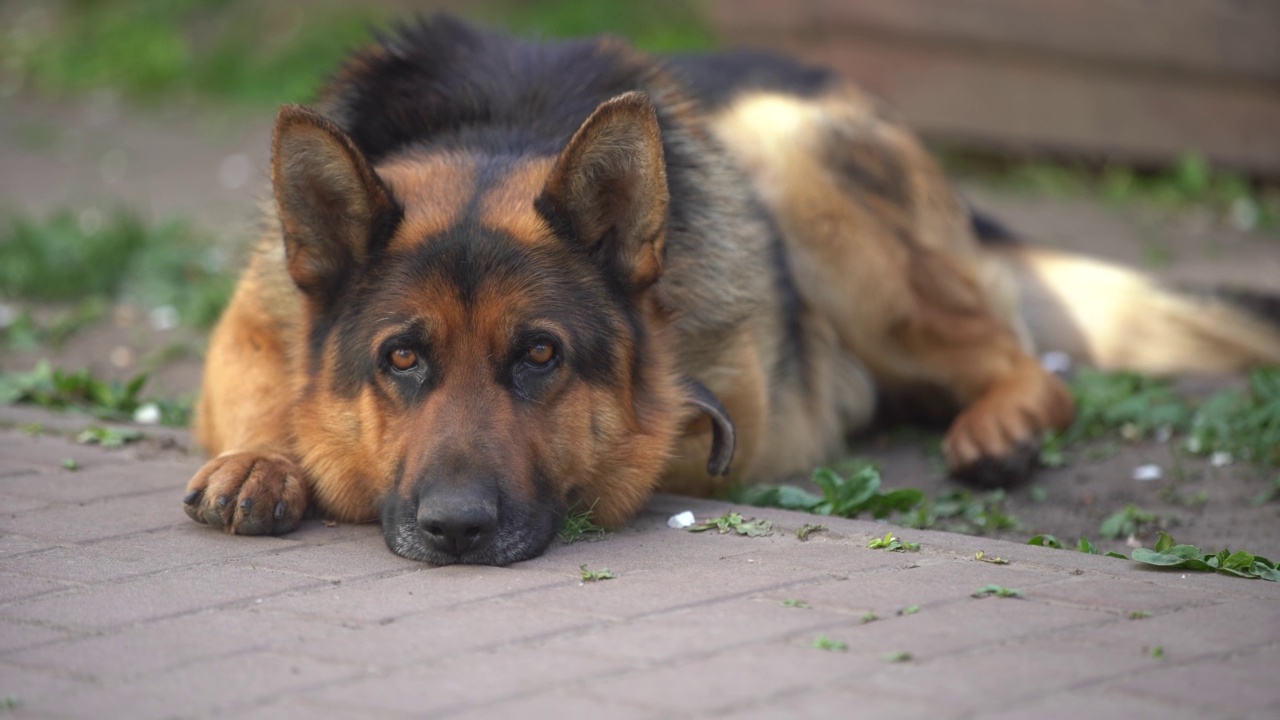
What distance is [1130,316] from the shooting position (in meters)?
6.00

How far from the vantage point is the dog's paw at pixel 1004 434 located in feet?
15.8

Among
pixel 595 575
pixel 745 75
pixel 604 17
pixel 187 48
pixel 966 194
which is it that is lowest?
pixel 595 575

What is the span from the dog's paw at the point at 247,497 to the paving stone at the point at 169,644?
68cm

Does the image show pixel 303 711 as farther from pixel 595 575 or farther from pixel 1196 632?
pixel 1196 632

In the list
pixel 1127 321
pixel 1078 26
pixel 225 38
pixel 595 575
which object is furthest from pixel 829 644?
pixel 225 38

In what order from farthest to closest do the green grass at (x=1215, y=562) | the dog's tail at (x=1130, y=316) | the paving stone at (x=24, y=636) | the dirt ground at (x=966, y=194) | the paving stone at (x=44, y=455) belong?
the dog's tail at (x=1130, y=316)
the dirt ground at (x=966, y=194)
the paving stone at (x=44, y=455)
the green grass at (x=1215, y=562)
the paving stone at (x=24, y=636)

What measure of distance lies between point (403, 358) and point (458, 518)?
49cm

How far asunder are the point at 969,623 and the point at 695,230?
1.79m

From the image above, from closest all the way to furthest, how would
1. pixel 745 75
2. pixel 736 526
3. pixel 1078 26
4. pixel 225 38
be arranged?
pixel 736 526, pixel 745 75, pixel 1078 26, pixel 225 38

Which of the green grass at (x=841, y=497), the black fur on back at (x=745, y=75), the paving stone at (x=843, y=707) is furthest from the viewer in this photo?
the black fur on back at (x=745, y=75)

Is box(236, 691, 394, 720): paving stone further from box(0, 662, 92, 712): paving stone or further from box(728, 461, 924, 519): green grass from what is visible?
box(728, 461, 924, 519): green grass

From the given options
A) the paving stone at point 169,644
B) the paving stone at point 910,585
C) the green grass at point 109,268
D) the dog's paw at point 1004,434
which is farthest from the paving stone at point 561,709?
the green grass at point 109,268

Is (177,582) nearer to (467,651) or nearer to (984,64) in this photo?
(467,651)

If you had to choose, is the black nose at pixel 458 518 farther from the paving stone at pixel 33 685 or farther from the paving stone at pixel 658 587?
the paving stone at pixel 33 685
